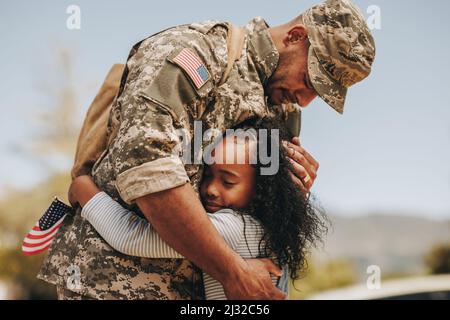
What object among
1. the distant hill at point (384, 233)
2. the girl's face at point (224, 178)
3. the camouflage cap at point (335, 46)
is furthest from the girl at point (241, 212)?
the distant hill at point (384, 233)

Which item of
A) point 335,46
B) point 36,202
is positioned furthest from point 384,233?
point 335,46

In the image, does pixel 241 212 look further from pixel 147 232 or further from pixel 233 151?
pixel 147 232

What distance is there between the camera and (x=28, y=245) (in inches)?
105

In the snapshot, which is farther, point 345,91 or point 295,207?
point 345,91

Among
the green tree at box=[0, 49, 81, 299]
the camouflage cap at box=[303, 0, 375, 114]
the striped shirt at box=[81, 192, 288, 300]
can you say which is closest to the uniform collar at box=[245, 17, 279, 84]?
the camouflage cap at box=[303, 0, 375, 114]

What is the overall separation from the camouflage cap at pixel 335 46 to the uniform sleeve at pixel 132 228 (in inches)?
31.6

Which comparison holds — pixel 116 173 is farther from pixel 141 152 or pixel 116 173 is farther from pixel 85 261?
pixel 85 261

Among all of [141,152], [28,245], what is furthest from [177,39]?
[28,245]

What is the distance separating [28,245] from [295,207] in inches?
48.8

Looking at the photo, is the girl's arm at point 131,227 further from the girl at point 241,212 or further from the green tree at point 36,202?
the green tree at point 36,202

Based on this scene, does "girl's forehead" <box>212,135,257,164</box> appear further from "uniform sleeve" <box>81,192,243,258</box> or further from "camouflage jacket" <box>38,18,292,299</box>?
"uniform sleeve" <box>81,192,243,258</box>

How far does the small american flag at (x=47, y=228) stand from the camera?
8.29 ft

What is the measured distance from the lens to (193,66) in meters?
2.05

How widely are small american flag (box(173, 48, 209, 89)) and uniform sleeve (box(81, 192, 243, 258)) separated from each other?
498mm
